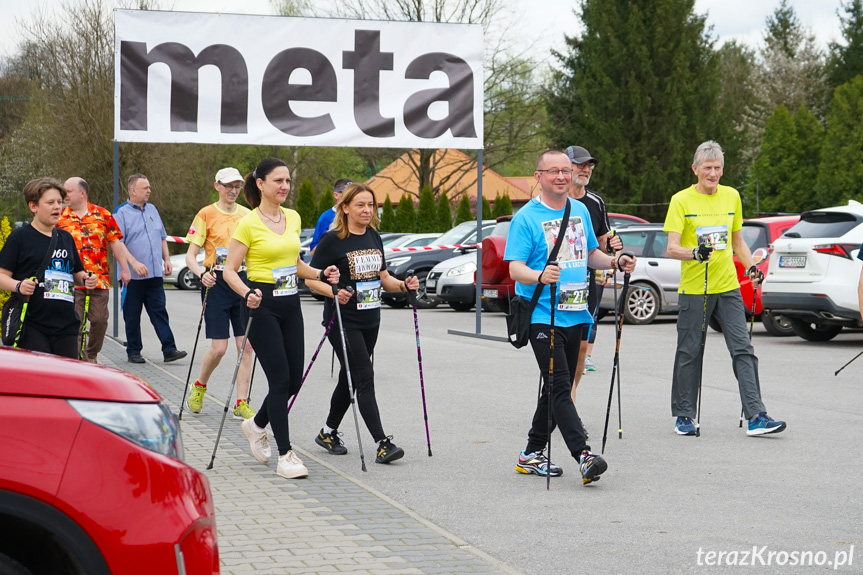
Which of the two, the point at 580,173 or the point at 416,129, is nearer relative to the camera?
the point at 580,173

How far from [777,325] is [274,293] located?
11.4m

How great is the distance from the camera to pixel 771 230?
1694 centimetres

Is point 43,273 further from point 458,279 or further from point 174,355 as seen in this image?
point 458,279

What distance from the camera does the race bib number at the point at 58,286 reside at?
7.49 meters

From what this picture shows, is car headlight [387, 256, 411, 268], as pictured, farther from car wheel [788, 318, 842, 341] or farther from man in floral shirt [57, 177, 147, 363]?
man in floral shirt [57, 177, 147, 363]

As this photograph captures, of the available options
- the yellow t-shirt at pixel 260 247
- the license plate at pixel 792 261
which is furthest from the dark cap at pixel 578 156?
the license plate at pixel 792 261

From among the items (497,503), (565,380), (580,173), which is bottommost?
(497,503)

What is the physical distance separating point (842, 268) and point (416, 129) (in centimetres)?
586

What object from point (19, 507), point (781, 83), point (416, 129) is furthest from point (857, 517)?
point (781, 83)

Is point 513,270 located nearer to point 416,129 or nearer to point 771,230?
point 416,129

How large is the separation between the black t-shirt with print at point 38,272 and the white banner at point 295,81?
8088 mm

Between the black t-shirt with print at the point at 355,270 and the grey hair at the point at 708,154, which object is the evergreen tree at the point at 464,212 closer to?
the grey hair at the point at 708,154

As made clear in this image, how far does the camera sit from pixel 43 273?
24.4 ft

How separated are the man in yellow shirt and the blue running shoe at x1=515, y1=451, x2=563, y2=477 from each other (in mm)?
1816
